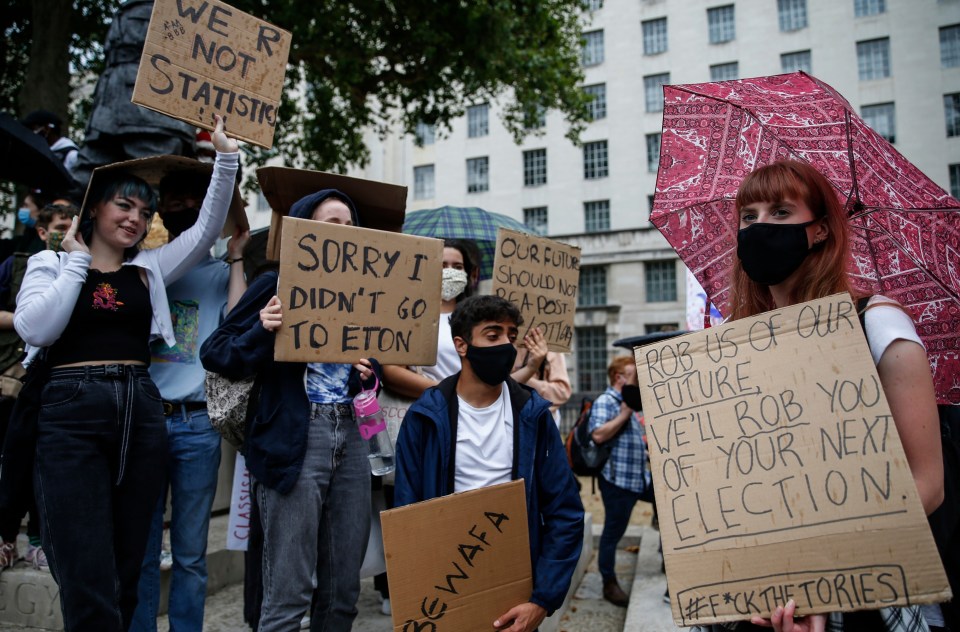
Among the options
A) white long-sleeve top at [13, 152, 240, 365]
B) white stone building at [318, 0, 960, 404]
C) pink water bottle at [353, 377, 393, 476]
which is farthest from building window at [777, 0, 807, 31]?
pink water bottle at [353, 377, 393, 476]

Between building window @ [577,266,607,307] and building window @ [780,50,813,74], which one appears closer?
building window @ [780,50,813,74]

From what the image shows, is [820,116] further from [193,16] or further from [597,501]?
[597,501]

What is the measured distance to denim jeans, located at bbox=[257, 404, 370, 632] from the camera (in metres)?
2.47

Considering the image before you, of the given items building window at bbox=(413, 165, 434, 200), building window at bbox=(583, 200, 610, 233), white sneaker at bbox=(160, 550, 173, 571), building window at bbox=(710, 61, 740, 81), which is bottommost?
white sneaker at bbox=(160, 550, 173, 571)

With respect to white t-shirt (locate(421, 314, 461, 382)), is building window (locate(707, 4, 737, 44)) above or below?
above

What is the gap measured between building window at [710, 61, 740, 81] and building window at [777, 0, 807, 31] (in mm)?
2510

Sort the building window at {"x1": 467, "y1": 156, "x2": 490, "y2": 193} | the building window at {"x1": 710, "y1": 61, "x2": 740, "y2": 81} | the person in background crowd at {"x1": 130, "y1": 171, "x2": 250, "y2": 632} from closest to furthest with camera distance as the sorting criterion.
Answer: the person in background crowd at {"x1": 130, "y1": 171, "x2": 250, "y2": 632} → the building window at {"x1": 710, "y1": 61, "x2": 740, "y2": 81} → the building window at {"x1": 467, "y1": 156, "x2": 490, "y2": 193}

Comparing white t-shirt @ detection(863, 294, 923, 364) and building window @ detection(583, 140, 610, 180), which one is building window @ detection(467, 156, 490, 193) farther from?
white t-shirt @ detection(863, 294, 923, 364)

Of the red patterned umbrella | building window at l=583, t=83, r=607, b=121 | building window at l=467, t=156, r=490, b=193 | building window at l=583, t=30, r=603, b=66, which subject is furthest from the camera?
building window at l=467, t=156, r=490, b=193

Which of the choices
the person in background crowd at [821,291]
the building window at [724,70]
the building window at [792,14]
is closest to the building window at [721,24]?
the building window at [724,70]

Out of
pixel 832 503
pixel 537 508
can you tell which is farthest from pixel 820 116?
pixel 537 508

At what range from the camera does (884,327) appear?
1587 millimetres

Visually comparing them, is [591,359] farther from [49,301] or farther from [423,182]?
[49,301]

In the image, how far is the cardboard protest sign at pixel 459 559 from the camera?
2.28 m
